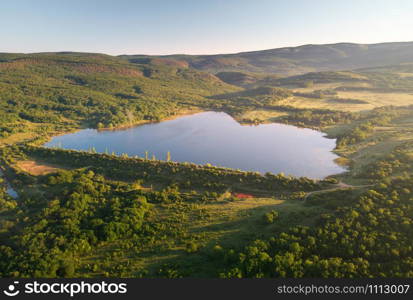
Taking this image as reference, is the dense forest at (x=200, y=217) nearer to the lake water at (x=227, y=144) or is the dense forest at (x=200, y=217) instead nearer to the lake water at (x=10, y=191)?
the lake water at (x=10, y=191)

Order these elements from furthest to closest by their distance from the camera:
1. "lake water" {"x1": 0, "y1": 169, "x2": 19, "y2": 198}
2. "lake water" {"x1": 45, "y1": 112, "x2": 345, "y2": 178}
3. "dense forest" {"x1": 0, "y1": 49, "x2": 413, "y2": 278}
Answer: "lake water" {"x1": 45, "y1": 112, "x2": 345, "y2": 178}
"lake water" {"x1": 0, "y1": 169, "x2": 19, "y2": 198}
"dense forest" {"x1": 0, "y1": 49, "x2": 413, "y2": 278}

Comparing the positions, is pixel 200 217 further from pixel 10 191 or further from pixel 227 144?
pixel 227 144

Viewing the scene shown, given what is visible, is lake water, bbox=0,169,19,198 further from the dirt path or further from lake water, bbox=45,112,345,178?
the dirt path

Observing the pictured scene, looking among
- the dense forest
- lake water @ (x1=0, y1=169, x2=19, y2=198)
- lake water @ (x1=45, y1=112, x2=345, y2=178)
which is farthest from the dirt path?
lake water @ (x1=0, y1=169, x2=19, y2=198)

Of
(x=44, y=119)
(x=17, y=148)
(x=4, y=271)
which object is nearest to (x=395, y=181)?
(x=4, y=271)

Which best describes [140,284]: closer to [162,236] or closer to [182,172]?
[162,236]

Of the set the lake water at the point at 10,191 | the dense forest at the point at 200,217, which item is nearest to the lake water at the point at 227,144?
the dense forest at the point at 200,217

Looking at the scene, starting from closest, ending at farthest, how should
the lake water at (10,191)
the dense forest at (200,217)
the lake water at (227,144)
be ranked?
the dense forest at (200,217), the lake water at (10,191), the lake water at (227,144)

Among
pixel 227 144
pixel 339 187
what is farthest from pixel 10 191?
pixel 339 187
